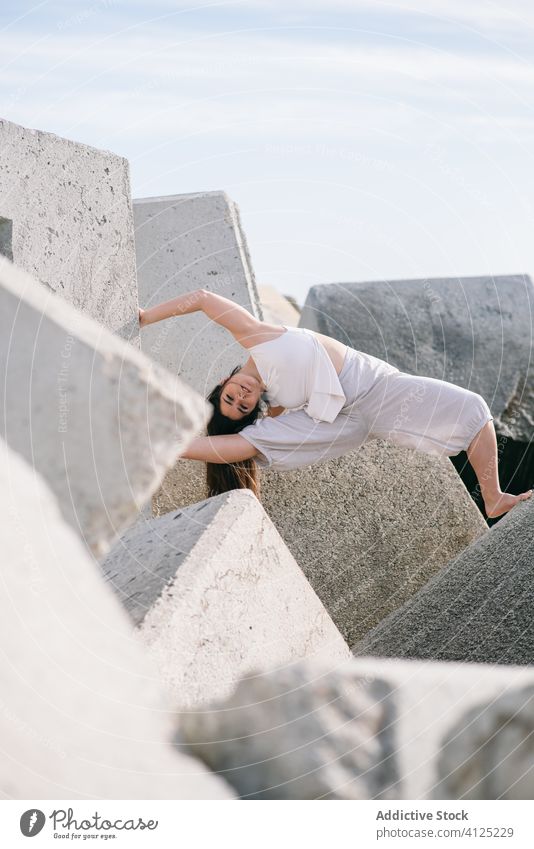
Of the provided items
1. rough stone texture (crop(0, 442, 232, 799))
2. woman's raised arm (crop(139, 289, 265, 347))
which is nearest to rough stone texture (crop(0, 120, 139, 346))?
woman's raised arm (crop(139, 289, 265, 347))

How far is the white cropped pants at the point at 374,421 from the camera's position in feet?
11.5

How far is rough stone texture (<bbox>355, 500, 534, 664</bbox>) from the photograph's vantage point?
2.65 m

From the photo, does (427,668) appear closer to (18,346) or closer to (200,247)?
(18,346)

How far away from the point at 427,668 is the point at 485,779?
0.91 feet

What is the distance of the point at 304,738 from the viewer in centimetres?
180

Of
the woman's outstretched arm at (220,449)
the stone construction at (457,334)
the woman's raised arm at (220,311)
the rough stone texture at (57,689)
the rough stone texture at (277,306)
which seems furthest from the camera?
the rough stone texture at (277,306)

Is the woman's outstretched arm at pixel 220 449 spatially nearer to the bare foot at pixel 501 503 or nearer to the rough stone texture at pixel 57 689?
the bare foot at pixel 501 503

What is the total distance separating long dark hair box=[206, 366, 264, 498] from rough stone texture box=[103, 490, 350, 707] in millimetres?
975

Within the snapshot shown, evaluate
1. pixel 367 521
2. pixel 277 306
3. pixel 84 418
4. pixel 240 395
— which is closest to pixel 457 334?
pixel 277 306

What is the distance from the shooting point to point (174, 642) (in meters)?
1.98

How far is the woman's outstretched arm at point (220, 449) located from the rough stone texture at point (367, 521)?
150 millimetres

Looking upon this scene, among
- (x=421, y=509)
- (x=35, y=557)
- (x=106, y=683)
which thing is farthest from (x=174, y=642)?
(x=421, y=509)

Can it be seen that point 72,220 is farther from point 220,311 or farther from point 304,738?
point 304,738

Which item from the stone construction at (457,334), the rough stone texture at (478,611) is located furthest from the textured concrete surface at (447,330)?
the rough stone texture at (478,611)
